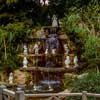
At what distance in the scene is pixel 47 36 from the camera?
1132cm

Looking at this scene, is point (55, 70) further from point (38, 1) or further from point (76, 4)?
point (38, 1)

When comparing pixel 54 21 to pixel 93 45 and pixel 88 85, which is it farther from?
pixel 88 85

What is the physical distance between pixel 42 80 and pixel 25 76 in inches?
19.4

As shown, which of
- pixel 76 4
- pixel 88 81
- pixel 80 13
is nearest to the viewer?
pixel 88 81

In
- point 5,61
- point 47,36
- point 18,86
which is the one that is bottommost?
point 18,86

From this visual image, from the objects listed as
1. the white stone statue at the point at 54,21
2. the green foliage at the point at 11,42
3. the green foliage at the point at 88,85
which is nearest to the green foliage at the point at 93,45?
the green foliage at the point at 88,85

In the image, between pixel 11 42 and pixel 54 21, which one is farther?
pixel 54 21

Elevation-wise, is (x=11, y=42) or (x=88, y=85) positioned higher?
(x=11, y=42)

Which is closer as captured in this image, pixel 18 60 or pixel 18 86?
pixel 18 86

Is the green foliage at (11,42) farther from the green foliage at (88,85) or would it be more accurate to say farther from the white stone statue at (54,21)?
the green foliage at (88,85)

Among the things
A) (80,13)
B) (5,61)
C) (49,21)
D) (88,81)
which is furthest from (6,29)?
(88,81)

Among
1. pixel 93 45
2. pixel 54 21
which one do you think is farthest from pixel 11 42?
pixel 93 45

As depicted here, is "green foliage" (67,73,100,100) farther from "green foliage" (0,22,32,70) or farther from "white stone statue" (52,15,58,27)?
"white stone statue" (52,15,58,27)

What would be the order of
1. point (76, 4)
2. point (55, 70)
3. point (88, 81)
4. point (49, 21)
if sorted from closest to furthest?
point (88, 81), point (55, 70), point (76, 4), point (49, 21)
